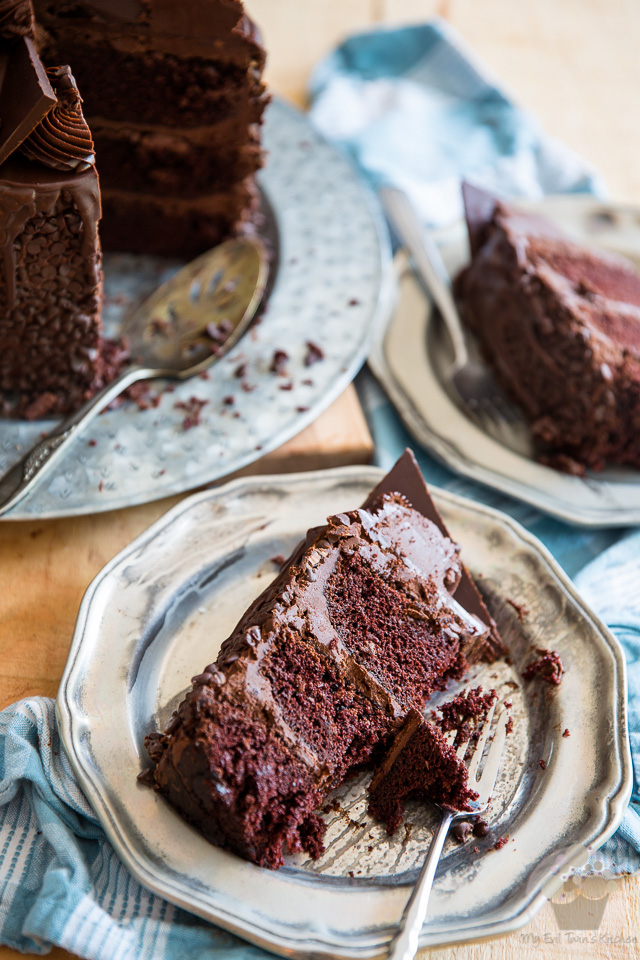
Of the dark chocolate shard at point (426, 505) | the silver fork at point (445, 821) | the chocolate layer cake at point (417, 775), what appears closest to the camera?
the silver fork at point (445, 821)

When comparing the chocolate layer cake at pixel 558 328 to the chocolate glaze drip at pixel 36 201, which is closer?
the chocolate glaze drip at pixel 36 201

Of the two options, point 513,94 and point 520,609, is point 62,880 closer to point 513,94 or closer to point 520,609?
point 520,609

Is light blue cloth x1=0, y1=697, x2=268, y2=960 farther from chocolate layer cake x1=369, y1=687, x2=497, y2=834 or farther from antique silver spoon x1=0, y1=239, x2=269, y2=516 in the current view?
antique silver spoon x1=0, y1=239, x2=269, y2=516

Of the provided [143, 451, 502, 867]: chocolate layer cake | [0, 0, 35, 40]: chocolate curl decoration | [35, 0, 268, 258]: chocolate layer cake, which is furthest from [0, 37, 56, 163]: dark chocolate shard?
[143, 451, 502, 867]: chocolate layer cake

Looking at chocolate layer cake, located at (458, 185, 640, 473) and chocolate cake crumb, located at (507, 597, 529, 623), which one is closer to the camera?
chocolate cake crumb, located at (507, 597, 529, 623)

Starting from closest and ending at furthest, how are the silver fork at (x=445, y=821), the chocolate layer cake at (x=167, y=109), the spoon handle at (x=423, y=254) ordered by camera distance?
the silver fork at (x=445, y=821) → the chocolate layer cake at (x=167, y=109) → the spoon handle at (x=423, y=254)

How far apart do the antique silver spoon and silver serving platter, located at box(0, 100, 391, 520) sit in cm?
5

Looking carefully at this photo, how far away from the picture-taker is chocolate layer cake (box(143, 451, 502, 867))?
5.08 ft

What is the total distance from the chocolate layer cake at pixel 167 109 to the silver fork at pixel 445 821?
6.12 ft

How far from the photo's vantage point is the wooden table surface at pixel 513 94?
1686mm

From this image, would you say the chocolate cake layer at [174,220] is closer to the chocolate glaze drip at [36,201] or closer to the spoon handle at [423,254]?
the spoon handle at [423,254]

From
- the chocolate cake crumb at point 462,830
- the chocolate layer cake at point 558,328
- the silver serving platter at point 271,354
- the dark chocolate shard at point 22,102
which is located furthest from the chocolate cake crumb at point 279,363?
the chocolate cake crumb at point 462,830

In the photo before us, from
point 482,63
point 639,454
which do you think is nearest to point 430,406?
point 639,454

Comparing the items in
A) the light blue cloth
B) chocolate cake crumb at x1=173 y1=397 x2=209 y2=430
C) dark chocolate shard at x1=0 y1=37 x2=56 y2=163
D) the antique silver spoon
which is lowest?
the light blue cloth
